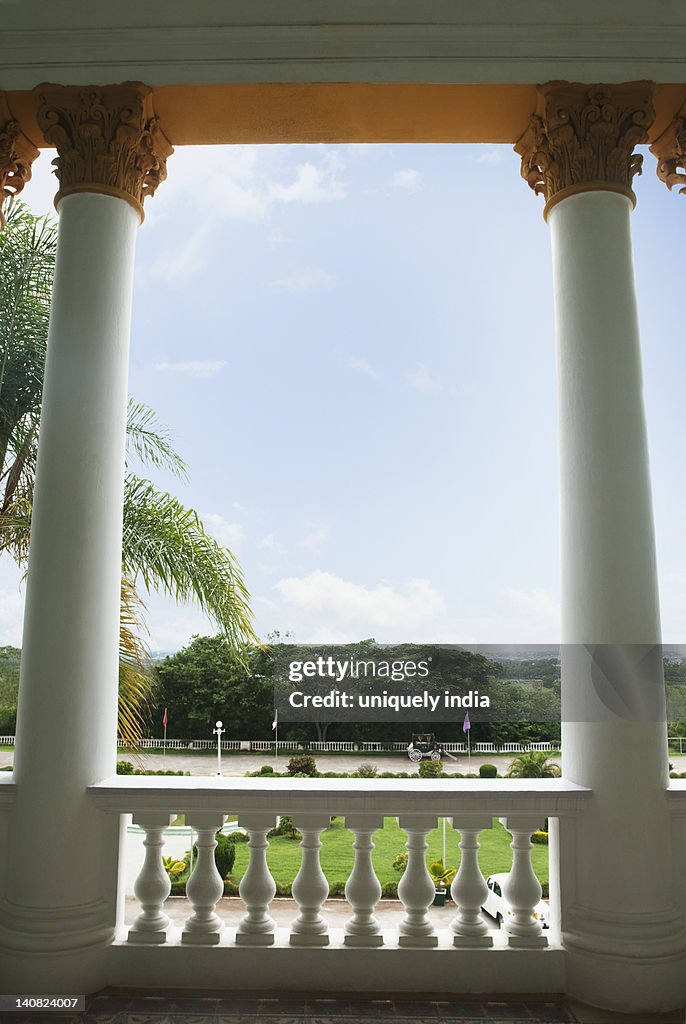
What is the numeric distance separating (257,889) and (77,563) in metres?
2.56

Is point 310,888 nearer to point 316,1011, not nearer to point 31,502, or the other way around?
point 316,1011

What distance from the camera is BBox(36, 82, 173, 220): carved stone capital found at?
18.7 feet

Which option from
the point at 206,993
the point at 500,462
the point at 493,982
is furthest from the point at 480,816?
the point at 500,462

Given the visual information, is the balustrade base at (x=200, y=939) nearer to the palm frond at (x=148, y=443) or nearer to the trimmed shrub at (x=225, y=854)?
the trimmed shrub at (x=225, y=854)

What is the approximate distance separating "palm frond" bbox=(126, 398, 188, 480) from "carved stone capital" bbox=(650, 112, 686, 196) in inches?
315

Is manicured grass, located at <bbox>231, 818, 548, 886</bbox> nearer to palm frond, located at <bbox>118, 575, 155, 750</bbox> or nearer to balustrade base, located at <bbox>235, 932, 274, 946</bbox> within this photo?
palm frond, located at <bbox>118, 575, 155, 750</bbox>

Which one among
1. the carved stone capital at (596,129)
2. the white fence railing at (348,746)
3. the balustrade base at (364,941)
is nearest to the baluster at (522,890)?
the balustrade base at (364,941)

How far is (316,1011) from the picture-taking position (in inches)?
178

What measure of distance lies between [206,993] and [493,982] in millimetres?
1878

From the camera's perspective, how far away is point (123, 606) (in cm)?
904

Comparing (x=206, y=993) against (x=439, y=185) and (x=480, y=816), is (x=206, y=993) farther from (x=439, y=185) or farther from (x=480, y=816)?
(x=439, y=185)

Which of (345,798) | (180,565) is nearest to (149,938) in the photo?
(345,798)

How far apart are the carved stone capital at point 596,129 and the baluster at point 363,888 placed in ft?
16.2

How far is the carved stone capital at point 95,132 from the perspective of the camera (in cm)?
571
